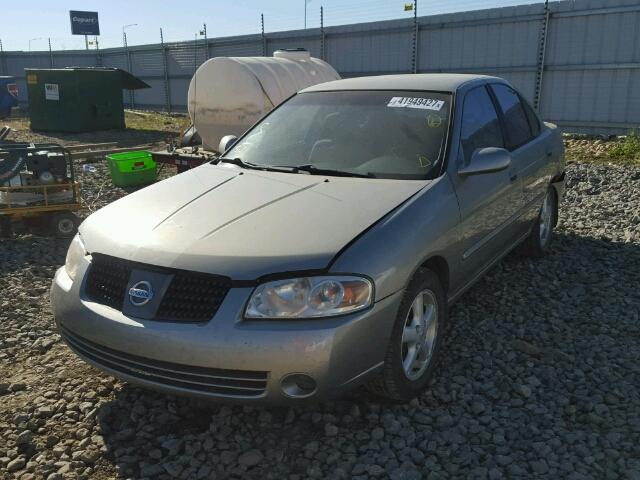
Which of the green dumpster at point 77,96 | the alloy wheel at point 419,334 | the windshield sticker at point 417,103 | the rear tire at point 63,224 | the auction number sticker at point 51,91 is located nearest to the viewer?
the alloy wheel at point 419,334

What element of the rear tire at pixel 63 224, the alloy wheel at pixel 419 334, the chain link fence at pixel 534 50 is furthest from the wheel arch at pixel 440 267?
the chain link fence at pixel 534 50

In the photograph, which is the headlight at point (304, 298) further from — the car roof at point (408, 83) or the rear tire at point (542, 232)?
the rear tire at point (542, 232)

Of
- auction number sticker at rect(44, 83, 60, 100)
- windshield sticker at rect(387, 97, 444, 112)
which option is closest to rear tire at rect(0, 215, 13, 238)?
windshield sticker at rect(387, 97, 444, 112)

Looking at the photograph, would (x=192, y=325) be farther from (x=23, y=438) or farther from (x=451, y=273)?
(x=451, y=273)

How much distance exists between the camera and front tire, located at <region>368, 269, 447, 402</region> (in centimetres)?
288

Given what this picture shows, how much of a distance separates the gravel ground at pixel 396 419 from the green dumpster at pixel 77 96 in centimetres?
1514

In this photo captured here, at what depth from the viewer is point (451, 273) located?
3.41m

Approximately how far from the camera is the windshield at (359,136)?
3.61 m

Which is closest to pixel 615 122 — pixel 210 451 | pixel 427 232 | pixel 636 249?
pixel 636 249

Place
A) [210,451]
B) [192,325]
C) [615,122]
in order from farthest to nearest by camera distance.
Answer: [615,122], [210,451], [192,325]

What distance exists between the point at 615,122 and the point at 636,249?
869 centimetres

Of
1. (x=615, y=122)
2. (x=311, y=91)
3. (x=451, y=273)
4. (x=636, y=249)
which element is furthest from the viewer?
(x=615, y=122)

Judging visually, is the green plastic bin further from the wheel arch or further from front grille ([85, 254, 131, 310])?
the wheel arch

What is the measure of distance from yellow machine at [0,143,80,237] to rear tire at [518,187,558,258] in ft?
15.5
